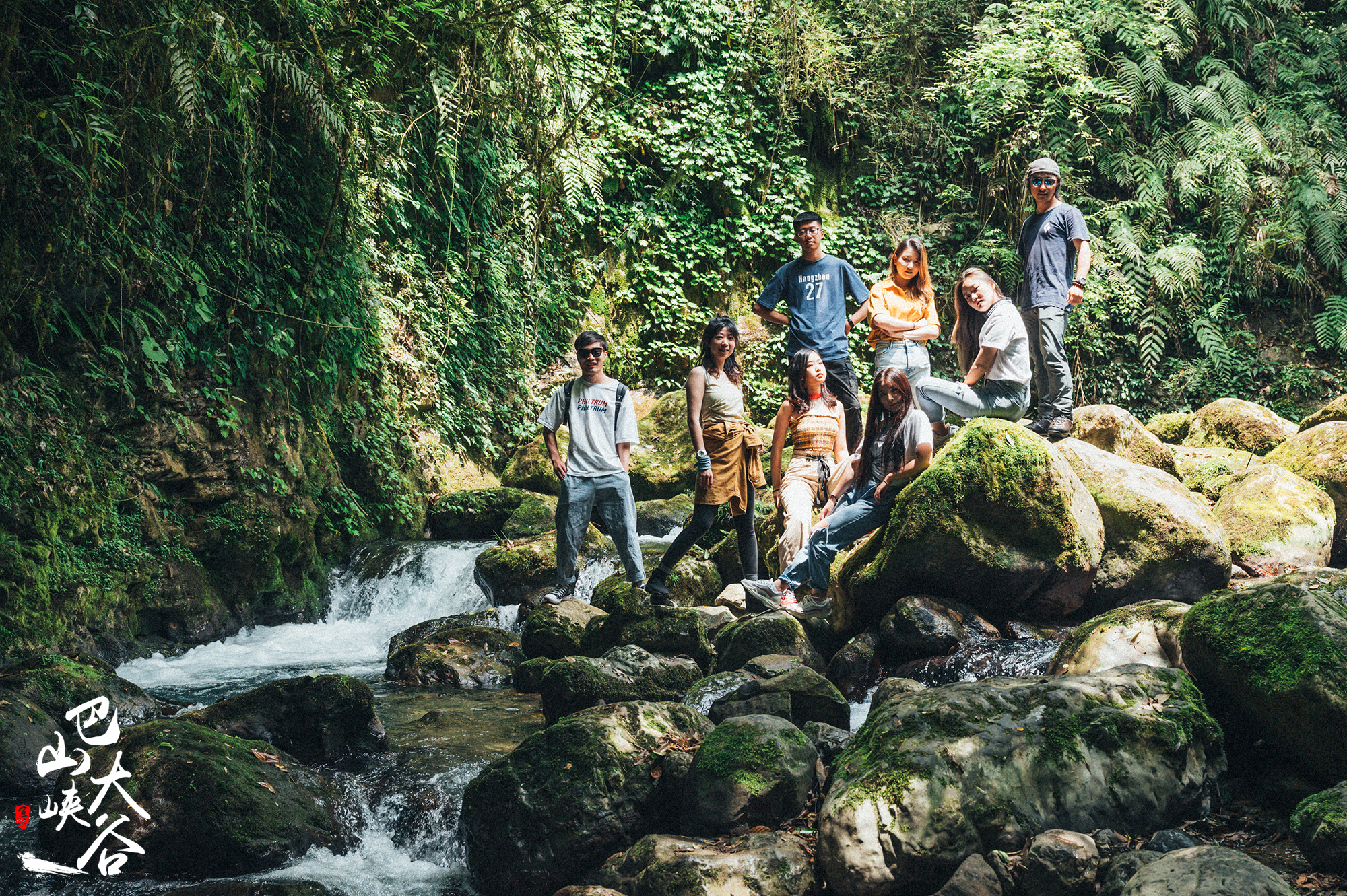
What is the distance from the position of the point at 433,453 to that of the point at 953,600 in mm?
7624

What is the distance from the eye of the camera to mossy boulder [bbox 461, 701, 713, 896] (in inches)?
157

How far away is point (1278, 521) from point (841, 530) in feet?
12.2

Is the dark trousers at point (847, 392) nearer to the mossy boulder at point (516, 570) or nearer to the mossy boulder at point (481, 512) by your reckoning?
the mossy boulder at point (516, 570)

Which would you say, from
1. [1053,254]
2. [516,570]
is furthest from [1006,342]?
[516,570]

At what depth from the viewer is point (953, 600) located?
607 cm

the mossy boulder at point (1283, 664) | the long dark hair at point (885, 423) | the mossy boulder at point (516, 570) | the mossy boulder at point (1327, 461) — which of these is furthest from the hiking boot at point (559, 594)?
the mossy boulder at point (1327, 461)

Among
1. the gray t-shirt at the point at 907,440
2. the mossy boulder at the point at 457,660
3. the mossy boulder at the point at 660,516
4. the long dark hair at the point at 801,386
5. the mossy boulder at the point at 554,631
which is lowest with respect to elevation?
the mossy boulder at the point at 660,516

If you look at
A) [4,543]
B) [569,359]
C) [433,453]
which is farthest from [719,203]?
[4,543]

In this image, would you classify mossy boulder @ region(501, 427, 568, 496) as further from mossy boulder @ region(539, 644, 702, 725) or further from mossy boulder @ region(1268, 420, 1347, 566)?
mossy boulder @ region(1268, 420, 1347, 566)

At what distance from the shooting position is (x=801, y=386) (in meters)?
6.82

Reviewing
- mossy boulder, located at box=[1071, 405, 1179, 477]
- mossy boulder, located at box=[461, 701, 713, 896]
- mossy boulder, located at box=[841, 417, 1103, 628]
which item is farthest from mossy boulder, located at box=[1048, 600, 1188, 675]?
mossy boulder, located at box=[1071, 405, 1179, 477]

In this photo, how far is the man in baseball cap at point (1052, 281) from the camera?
7.39m

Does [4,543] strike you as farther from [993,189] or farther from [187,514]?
[993,189]

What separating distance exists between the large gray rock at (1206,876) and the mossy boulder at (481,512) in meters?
8.57
